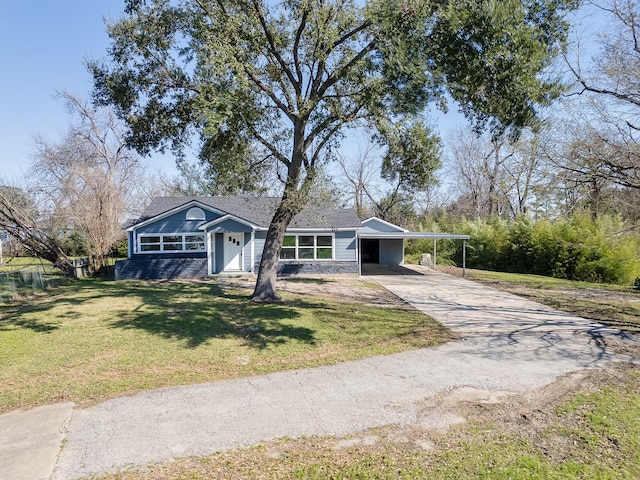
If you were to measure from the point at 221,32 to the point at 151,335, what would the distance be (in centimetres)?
654

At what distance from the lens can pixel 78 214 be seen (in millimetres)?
19219

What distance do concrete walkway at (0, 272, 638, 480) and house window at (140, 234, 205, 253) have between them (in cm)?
1499

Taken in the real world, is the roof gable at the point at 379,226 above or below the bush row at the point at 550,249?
above

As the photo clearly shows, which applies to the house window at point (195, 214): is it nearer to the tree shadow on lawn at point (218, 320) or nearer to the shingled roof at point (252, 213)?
the shingled roof at point (252, 213)

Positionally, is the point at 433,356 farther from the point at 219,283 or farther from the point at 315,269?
the point at 315,269

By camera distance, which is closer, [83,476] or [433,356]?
[83,476]

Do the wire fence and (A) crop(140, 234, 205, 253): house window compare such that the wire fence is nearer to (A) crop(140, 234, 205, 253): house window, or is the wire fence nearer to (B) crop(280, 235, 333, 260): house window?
(A) crop(140, 234, 205, 253): house window

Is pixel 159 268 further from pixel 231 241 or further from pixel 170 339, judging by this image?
pixel 170 339

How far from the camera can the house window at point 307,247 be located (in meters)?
19.8

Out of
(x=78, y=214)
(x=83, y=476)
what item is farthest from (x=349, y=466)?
(x=78, y=214)

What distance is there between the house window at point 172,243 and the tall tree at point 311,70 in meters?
8.99

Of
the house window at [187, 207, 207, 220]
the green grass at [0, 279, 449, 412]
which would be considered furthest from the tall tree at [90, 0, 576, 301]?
the house window at [187, 207, 207, 220]

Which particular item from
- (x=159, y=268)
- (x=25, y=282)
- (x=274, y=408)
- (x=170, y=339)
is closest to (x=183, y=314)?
(x=170, y=339)

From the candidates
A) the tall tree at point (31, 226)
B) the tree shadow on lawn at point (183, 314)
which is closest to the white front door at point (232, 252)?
the tree shadow on lawn at point (183, 314)
